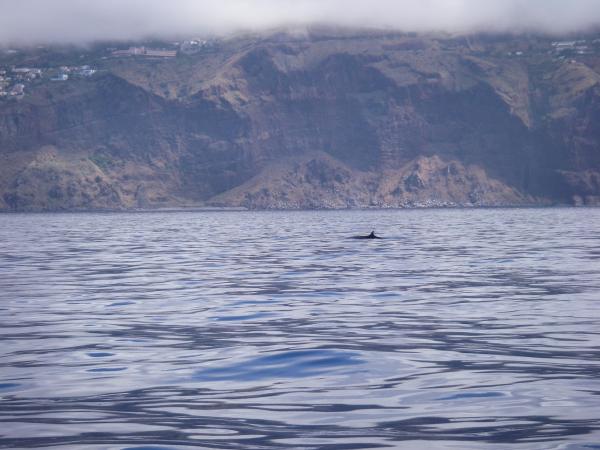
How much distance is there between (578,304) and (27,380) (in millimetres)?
19268

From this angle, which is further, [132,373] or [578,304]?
[578,304]

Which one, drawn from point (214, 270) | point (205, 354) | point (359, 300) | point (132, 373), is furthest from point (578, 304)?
point (214, 270)

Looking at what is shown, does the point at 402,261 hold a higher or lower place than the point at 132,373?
lower

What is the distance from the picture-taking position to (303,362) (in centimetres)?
2033

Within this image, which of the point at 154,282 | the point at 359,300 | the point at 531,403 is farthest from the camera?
the point at 154,282

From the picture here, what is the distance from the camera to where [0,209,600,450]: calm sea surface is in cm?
1429

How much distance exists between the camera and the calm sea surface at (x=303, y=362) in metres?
14.3

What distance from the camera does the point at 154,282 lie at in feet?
→ 137

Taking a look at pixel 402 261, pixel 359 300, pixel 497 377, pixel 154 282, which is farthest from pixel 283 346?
pixel 402 261

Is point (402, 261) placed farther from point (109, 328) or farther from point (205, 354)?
point (205, 354)

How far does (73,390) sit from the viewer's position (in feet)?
57.6

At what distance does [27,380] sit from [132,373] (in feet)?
6.81

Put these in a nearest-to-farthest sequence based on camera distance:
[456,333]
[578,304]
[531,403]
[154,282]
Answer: [531,403], [456,333], [578,304], [154,282]

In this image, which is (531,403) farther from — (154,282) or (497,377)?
(154,282)
